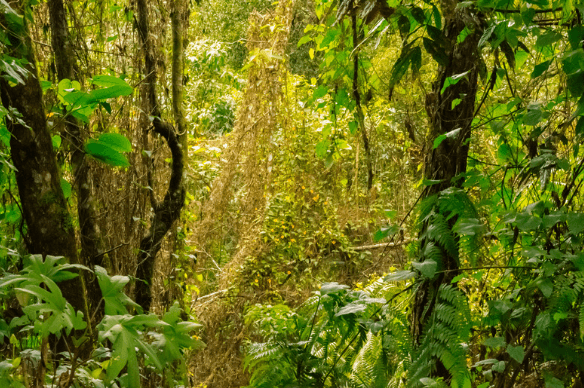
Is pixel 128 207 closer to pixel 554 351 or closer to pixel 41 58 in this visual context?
pixel 41 58

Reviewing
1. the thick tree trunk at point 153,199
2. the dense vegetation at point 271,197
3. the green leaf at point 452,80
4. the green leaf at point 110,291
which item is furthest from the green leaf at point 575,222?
the thick tree trunk at point 153,199

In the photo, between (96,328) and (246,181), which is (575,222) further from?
(246,181)

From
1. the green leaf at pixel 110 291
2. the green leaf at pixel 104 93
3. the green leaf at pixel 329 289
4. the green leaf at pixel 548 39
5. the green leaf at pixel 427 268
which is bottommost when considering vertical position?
the green leaf at pixel 329 289

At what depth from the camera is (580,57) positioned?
56.9 inches

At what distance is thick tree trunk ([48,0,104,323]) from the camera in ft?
8.71

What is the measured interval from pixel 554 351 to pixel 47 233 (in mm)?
1628

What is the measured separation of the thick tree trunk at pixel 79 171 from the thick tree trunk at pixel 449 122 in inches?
59.1

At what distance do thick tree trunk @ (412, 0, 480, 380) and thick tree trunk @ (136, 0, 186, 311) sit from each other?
1.72 meters

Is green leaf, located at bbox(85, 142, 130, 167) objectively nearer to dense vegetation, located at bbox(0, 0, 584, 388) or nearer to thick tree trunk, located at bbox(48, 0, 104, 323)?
dense vegetation, located at bbox(0, 0, 584, 388)

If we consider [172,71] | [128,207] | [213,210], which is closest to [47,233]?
[128,207]

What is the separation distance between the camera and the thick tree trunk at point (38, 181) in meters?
1.89

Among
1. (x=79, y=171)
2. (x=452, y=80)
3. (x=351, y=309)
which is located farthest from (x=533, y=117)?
(x=79, y=171)

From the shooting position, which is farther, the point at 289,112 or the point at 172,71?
the point at 289,112

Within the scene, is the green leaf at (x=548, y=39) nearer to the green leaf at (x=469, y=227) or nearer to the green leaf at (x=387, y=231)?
the green leaf at (x=469, y=227)
